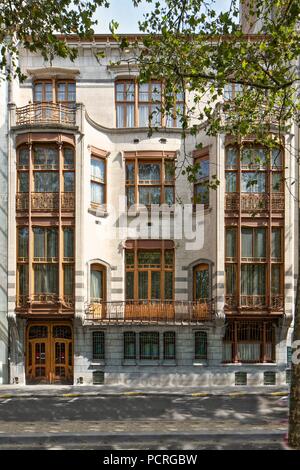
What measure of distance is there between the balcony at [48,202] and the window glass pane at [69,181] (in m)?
0.37

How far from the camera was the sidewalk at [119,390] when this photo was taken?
819 inches

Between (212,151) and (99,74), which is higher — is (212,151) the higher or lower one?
the lower one

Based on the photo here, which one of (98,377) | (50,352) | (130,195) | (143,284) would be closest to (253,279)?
(143,284)

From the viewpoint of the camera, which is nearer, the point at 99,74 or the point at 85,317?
the point at 85,317

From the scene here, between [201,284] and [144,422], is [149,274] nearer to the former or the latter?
[201,284]

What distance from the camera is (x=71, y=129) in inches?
897

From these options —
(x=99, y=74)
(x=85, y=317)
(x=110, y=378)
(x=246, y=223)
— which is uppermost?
(x=99, y=74)

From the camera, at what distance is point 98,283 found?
23.9 m

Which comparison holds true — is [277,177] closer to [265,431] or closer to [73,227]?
[73,227]

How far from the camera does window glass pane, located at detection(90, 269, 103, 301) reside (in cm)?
2361

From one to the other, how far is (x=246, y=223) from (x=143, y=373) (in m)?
8.81

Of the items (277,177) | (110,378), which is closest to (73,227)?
(110,378)
